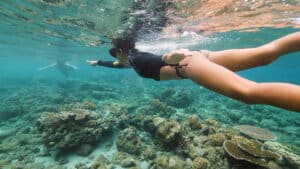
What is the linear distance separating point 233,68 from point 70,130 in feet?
21.8

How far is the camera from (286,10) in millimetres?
15477

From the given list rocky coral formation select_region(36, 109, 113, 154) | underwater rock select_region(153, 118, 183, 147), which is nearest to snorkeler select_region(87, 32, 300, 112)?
underwater rock select_region(153, 118, 183, 147)

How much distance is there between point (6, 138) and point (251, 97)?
12.3 meters

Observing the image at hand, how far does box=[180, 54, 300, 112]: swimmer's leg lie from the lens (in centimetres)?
220

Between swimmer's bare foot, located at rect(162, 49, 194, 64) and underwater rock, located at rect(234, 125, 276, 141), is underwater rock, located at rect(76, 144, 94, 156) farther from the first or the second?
underwater rock, located at rect(234, 125, 276, 141)

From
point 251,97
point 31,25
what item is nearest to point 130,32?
point 31,25

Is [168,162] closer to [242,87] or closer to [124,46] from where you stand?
[124,46]

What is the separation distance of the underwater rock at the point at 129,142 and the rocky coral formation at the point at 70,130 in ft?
2.67

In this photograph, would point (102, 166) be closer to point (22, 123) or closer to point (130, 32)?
point (22, 123)

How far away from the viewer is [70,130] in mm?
8625

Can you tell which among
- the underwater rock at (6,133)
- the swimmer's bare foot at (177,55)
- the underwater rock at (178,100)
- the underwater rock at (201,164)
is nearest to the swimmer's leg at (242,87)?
the swimmer's bare foot at (177,55)

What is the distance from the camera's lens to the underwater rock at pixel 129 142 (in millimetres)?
8255

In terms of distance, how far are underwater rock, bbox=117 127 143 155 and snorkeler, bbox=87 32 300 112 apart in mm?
3686

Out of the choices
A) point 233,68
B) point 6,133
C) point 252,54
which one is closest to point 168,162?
point 233,68
